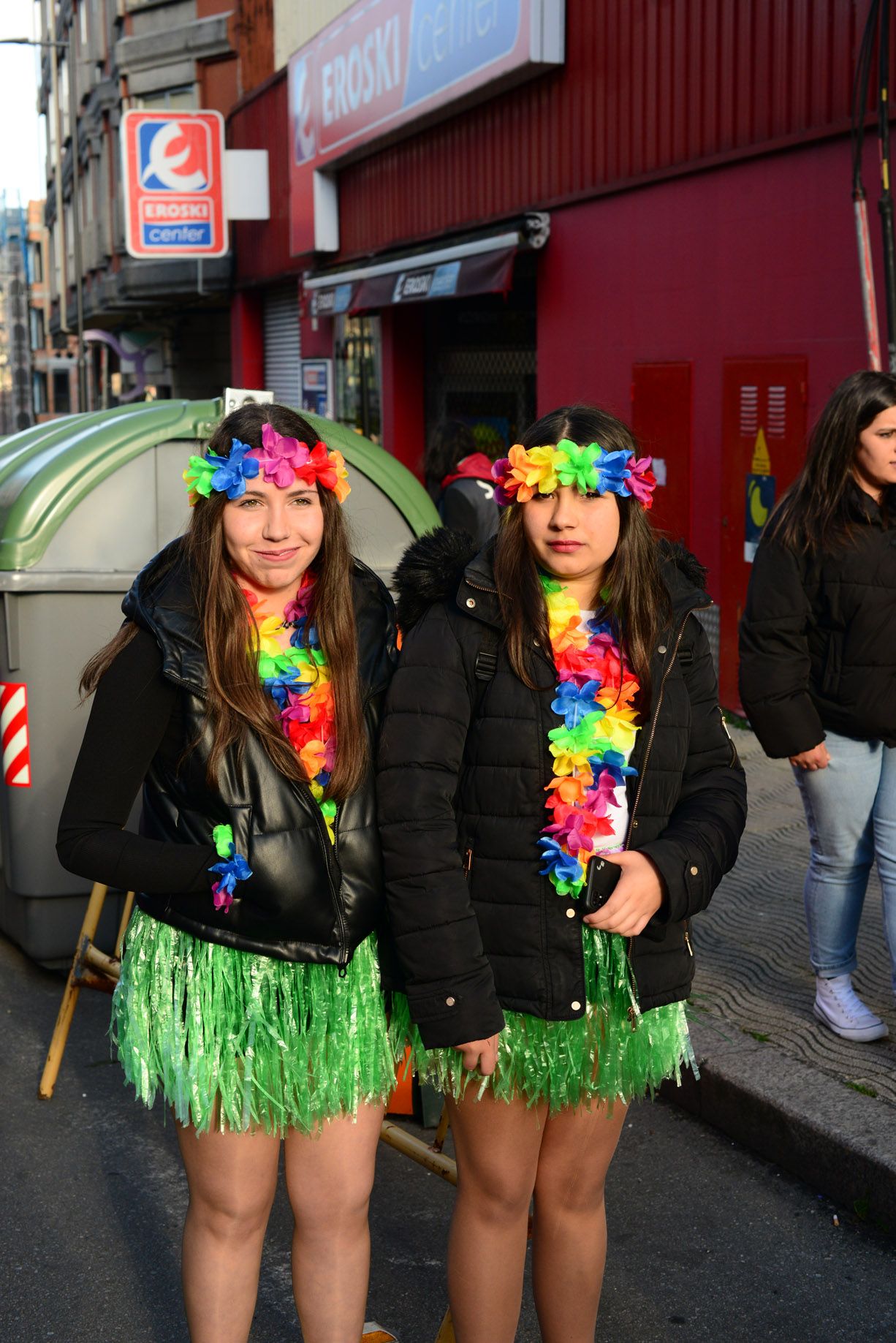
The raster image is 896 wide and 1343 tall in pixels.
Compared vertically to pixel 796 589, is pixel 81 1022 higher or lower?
lower

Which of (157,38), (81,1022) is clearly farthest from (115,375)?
(81,1022)

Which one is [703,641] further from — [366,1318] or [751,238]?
[751,238]

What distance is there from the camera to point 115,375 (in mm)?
35969

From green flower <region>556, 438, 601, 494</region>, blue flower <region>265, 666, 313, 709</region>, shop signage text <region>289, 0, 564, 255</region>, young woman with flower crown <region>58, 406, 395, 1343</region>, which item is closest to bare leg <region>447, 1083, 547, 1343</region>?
young woman with flower crown <region>58, 406, 395, 1343</region>

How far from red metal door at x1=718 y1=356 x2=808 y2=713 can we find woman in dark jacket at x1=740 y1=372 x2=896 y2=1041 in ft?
13.5

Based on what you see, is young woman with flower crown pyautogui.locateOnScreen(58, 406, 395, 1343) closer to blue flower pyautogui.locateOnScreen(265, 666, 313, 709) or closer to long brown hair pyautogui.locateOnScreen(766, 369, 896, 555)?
blue flower pyautogui.locateOnScreen(265, 666, 313, 709)

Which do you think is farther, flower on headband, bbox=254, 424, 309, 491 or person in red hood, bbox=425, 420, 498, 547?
person in red hood, bbox=425, 420, 498, 547

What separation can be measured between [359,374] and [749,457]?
26.3ft

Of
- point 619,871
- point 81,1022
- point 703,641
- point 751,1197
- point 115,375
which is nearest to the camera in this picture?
point 619,871

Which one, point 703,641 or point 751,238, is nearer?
point 703,641

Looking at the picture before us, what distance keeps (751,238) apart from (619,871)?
266 inches

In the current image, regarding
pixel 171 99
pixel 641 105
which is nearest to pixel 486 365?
pixel 641 105

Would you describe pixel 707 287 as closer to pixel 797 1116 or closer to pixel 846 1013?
pixel 846 1013

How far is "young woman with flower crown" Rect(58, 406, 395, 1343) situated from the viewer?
240cm
